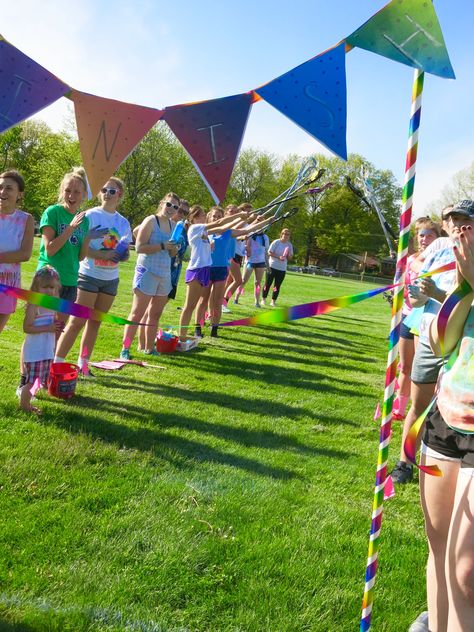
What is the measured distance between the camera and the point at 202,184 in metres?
36.8

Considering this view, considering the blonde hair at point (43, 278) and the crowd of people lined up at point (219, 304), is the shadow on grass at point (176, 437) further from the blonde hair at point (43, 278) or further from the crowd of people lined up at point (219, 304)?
the blonde hair at point (43, 278)

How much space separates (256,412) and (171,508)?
214 centimetres

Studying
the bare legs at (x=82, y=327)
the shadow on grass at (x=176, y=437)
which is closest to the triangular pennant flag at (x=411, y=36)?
the shadow on grass at (x=176, y=437)

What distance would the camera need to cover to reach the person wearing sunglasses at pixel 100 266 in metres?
5.08

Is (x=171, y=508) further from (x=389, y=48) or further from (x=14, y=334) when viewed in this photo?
(x=14, y=334)

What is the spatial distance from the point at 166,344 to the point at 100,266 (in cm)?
203

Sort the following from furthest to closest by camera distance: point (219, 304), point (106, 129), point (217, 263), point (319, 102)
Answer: point (219, 304), point (217, 263), point (106, 129), point (319, 102)

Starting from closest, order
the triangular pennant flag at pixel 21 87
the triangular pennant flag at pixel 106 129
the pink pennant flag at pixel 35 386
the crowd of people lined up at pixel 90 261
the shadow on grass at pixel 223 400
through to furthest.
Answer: the triangular pennant flag at pixel 21 87
the triangular pennant flag at pixel 106 129
the pink pennant flag at pixel 35 386
the crowd of people lined up at pixel 90 261
the shadow on grass at pixel 223 400

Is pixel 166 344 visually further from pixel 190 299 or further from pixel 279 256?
pixel 279 256

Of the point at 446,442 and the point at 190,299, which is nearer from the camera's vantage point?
the point at 446,442

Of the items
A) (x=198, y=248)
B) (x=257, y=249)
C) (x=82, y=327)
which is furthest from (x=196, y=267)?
(x=257, y=249)

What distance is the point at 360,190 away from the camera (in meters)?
7.59

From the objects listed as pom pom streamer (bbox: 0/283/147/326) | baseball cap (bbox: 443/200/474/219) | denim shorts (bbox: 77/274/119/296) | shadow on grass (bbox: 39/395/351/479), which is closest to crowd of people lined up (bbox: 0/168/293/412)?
denim shorts (bbox: 77/274/119/296)

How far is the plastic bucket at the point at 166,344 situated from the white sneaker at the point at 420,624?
16.8 feet
